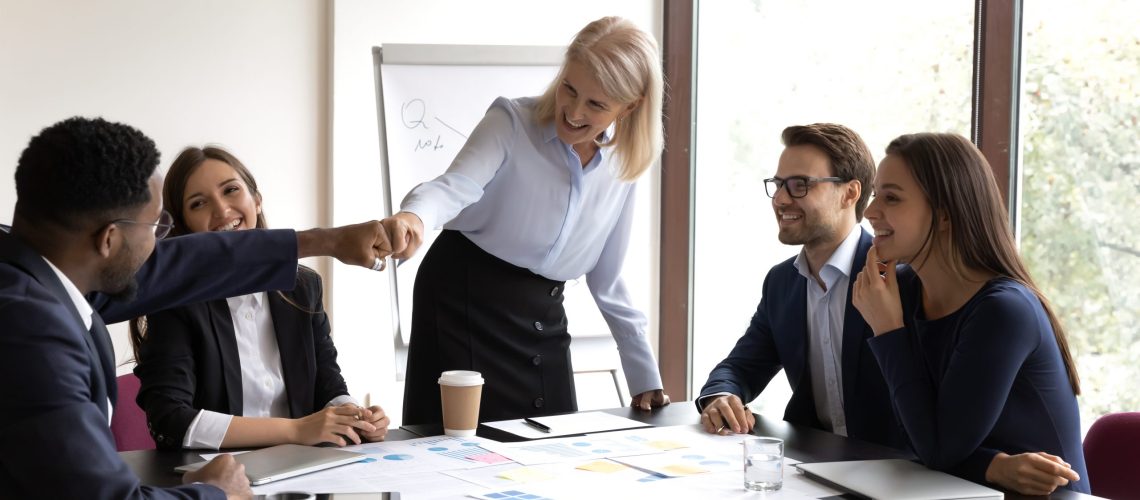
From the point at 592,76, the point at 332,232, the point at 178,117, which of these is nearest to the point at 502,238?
the point at 592,76

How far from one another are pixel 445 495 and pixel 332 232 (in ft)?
1.98

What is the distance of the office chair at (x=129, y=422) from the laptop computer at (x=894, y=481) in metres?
1.65

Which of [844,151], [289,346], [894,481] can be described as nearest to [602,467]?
[894,481]

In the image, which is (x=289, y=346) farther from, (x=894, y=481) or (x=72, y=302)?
(x=894, y=481)

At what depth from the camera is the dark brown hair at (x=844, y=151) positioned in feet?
8.54

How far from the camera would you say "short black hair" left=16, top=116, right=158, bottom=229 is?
4.62 feet

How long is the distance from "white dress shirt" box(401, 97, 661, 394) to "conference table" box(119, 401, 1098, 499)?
0.71 feet

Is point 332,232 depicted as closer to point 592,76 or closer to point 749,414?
point 592,76

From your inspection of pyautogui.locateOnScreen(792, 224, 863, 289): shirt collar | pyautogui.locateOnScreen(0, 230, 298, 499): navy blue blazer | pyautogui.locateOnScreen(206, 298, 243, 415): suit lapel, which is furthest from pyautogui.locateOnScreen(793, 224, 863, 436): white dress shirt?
pyautogui.locateOnScreen(0, 230, 298, 499): navy blue blazer

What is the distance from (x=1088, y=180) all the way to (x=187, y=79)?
318cm

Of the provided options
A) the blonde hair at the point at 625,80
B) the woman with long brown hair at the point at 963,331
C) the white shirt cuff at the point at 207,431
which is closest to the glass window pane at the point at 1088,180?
the woman with long brown hair at the point at 963,331

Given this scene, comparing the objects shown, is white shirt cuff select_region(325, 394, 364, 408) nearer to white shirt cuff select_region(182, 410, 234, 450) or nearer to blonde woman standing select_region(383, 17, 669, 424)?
blonde woman standing select_region(383, 17, 669, 424)

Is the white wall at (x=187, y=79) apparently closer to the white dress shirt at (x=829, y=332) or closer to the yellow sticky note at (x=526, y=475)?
the white dress shirt at (x=829, y=332)

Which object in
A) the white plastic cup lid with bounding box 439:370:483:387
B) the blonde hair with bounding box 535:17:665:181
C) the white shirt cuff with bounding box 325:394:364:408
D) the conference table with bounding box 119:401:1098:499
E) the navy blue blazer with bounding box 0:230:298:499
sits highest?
the blonde hair with bounding box 535:17:665:181
